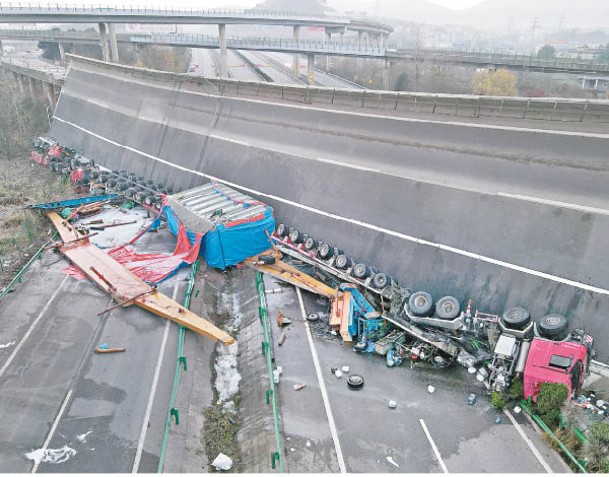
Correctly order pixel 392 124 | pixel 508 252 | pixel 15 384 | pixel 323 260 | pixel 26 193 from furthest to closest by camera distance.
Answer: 1. pixel 26 193
2. pixel 392 124
3. pixel 323 260
4. pixel 508 252
5. pixel 15 384

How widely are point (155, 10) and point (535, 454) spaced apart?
5899cm

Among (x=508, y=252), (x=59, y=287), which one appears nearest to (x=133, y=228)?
(x=59, y=287)

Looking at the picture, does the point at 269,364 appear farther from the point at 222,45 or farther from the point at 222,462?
the point at 222,45

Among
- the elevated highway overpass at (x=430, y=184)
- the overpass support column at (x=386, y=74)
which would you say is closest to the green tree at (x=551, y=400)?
the elevated highway overpass at (x=430, y=184)

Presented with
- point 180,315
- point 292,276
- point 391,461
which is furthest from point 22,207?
point 391,461

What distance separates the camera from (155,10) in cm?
5544

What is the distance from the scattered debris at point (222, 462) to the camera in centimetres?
1223

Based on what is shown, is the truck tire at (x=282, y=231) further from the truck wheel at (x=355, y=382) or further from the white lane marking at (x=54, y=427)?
the white lane marking at (x=54, y=427)

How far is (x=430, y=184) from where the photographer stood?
1998 cm

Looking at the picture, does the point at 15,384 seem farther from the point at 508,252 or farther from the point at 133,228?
the point at 508,252

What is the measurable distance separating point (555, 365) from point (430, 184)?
9140 millimetres

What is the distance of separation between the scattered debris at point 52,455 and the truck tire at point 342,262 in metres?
11.2

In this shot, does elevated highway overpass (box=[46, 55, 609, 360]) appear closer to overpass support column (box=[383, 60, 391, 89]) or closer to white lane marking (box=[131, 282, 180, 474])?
white lane marking (box=[131, 282, 180, 474])

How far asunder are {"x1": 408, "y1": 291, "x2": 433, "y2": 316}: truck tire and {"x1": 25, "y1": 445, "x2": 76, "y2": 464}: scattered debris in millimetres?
11124
